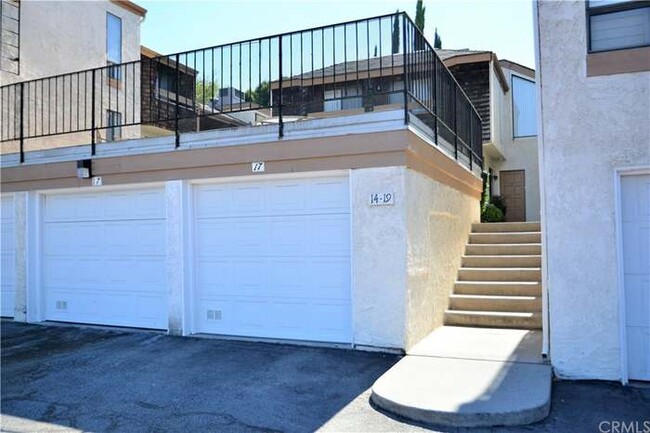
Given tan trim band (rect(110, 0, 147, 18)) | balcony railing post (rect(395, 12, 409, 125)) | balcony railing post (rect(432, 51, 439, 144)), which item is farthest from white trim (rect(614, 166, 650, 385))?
tan trim band (rect(110, 0, 147, 18))

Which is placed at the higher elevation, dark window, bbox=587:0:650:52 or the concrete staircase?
dark window, bbox=587:0:650:52

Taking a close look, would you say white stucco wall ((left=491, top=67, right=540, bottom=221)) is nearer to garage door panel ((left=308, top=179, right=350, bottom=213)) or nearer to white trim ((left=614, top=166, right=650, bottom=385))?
garage door panel ((left=308, top=179, right=350, bottom=213))

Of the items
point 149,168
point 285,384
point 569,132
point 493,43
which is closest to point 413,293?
point 285,384

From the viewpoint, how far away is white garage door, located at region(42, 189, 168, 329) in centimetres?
837

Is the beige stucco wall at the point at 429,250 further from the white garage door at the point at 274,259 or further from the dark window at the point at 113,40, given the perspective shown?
the dark window at the point at 113,40

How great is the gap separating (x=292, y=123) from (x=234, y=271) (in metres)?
2.32

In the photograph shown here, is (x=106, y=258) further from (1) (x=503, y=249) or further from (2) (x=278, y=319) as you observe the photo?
(1) (x=503, y=249)

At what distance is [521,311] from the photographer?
798cm

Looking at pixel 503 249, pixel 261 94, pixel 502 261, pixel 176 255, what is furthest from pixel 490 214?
pixel 176 255

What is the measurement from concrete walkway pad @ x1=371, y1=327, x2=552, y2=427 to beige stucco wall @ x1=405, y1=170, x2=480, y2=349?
43 centimetres

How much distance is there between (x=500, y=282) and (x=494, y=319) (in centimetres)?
99

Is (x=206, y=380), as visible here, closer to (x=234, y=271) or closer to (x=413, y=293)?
(x=234, y=271)

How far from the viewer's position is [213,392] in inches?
208

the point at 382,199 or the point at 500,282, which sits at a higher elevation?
the point at 382,199
